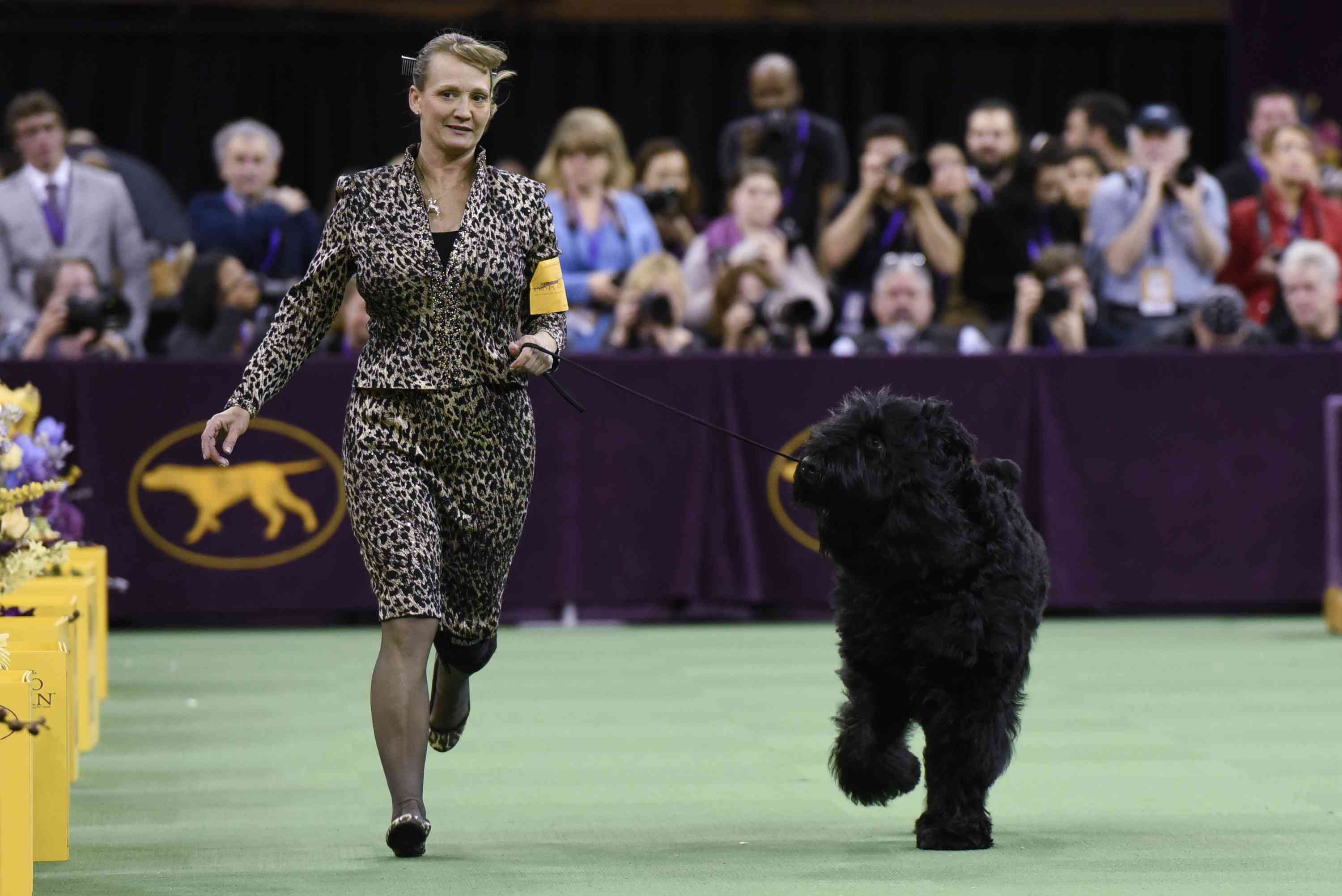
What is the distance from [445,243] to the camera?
4.88 metres

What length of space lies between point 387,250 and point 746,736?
97.6 inches

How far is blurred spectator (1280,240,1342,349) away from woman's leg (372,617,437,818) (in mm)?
6745

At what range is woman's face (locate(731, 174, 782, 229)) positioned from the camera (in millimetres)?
10852

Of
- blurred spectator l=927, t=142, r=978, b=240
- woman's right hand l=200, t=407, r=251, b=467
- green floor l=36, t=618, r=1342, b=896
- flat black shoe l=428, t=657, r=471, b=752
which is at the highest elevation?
blurred spectator l=927, t=142, r=978, b=240

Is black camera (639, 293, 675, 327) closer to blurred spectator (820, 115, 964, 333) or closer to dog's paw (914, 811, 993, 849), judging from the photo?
blurred spectator (820, 115, 964, 333)

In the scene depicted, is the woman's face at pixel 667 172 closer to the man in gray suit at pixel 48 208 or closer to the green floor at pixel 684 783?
the man in gray suit at pixel 48 208

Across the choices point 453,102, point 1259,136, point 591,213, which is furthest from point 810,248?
point 453,102

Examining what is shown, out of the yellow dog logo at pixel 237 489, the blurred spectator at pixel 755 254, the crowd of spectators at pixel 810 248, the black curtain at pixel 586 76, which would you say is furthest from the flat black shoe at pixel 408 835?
the black curtain at pixel 586 76

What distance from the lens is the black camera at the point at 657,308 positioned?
10.4 m

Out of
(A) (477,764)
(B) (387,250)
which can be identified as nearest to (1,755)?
(B) (387,250)

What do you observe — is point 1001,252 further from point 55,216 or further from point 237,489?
point 55,216

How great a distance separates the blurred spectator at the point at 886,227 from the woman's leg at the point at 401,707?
21.7ft

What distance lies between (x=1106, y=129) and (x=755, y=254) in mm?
2471

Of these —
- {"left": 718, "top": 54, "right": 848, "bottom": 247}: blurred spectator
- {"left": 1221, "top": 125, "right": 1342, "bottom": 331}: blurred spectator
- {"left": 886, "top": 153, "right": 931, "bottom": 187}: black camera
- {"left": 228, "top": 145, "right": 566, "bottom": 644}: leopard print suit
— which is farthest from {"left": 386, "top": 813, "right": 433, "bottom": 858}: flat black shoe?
{"left": 1221, "top": 125, "right": 1342, "bottom": 331}: blurred spectator
